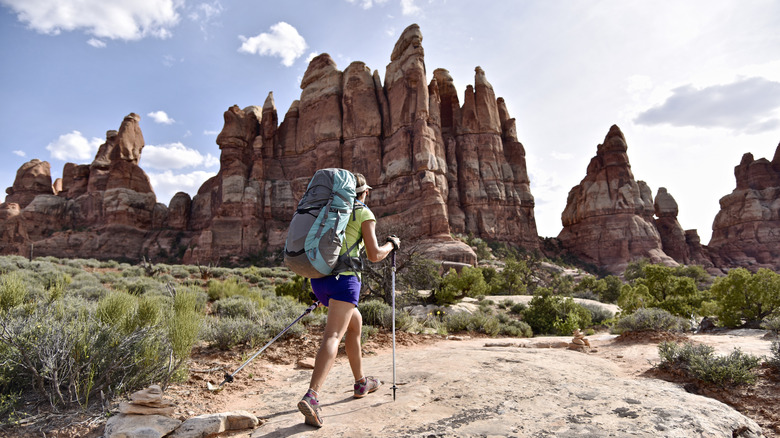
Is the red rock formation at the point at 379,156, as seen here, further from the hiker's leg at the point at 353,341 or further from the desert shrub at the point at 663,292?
the hiker's leg at the point at 353,341

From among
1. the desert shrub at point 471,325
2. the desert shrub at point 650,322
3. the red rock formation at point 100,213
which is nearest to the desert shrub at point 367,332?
the desert shrub at point 471,325

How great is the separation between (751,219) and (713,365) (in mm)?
69340

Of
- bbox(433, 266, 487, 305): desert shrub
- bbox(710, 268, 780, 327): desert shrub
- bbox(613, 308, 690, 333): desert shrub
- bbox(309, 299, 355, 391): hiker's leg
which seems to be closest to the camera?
bbox(309, 299, 355, 391): hiker's leg

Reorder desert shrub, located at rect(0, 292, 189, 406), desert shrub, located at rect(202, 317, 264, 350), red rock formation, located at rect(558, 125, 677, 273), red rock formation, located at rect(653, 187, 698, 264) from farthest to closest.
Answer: red rock formation, located at rect(653, 187, 698, 264) → red rock formation, located at rect(558, 125, 677, 273) → desert shrub, located at rect(202, 317, 264, 350) → desert shrub, located at rect(0, 292, 189, 406)

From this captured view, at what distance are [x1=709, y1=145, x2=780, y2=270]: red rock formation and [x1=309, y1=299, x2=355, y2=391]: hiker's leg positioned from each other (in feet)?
217

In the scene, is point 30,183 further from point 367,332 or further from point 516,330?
point 516,330

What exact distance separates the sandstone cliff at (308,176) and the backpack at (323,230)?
1436 inches

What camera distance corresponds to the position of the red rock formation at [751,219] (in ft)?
170

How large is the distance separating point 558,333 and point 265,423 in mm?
11338

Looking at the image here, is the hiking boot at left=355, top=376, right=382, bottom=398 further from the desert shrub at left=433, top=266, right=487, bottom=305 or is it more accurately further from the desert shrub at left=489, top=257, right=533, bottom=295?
the desert shrub at left=489, top=257, right=533, bottom=295

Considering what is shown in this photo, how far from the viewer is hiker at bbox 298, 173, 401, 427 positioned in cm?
283

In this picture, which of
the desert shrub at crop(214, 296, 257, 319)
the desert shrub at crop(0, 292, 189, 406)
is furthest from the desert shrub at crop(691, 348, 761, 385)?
the desert shrub at crop(214, 296, 257, 319)

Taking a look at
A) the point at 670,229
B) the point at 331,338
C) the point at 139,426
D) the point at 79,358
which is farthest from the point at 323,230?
the point at 670,229

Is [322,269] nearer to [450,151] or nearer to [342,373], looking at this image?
[342,373]
